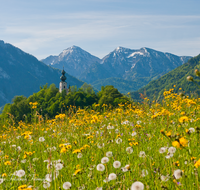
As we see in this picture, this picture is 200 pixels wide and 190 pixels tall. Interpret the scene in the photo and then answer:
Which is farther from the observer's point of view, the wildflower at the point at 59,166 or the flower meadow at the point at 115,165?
the wildflower at the point at 59,166

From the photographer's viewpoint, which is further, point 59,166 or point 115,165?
point 59,166

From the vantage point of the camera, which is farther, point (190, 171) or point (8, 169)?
point (8, 169)

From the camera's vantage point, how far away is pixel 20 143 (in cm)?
453

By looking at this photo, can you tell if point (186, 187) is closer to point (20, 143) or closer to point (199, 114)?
point (199, 114)

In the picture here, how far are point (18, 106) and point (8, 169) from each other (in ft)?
207

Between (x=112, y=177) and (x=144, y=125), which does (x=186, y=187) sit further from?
(x=144, y=125)

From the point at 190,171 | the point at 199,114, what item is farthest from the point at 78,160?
the point at 199,114

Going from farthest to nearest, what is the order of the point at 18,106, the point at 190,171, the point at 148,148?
the point at 18,106, the point at 148,148, the point at 190,171

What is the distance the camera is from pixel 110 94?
57.4 m

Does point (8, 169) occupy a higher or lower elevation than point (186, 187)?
lower

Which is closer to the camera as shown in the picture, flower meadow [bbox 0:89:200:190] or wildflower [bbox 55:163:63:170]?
flower meadow [bbox 0:89:200:190]

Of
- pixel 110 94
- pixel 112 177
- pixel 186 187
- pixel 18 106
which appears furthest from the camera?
pixel 18 106

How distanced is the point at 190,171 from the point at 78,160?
1.68m

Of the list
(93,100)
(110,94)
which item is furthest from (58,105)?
(110,94)
